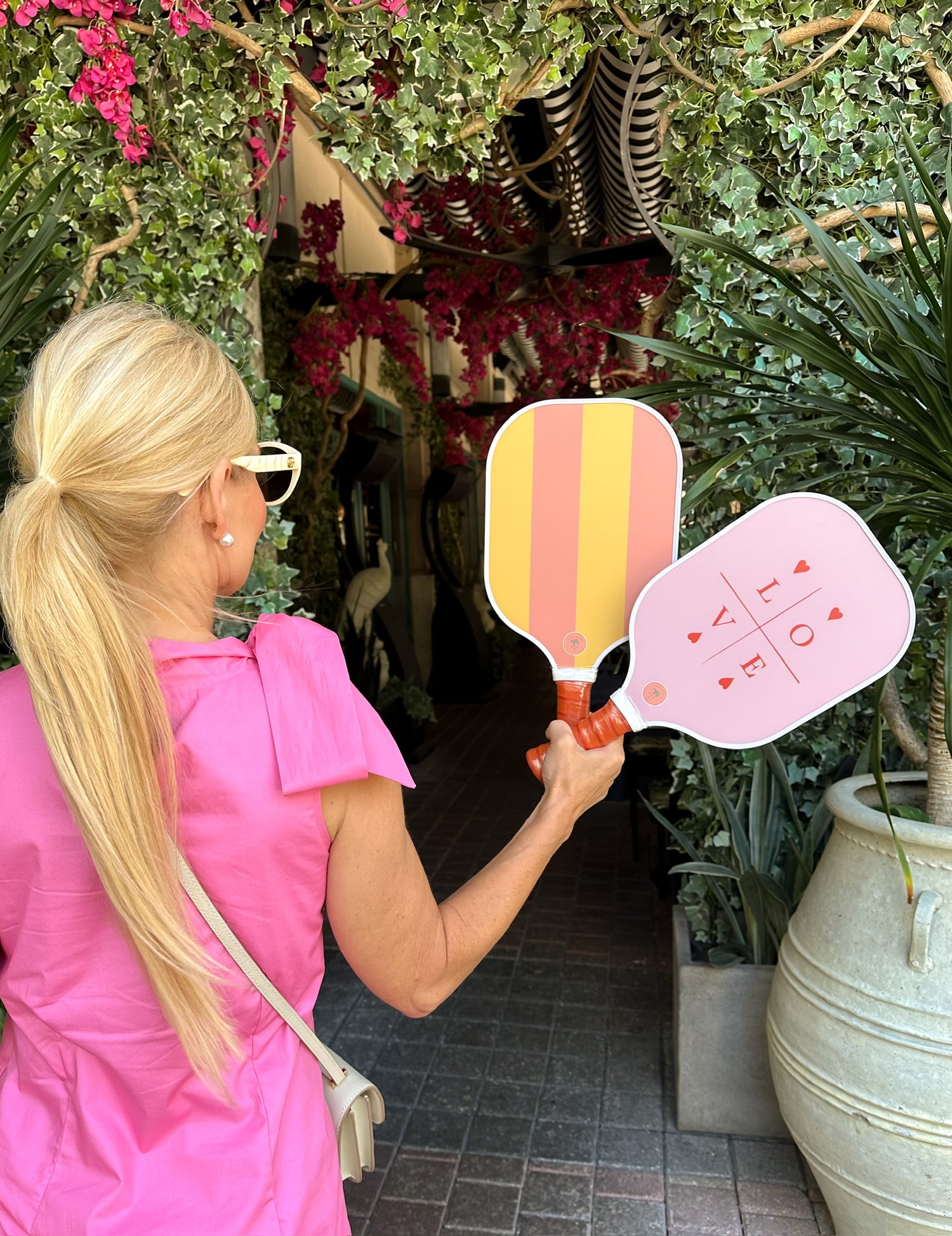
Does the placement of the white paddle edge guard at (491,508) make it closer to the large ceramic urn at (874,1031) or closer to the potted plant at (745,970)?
the large ceramic urn at (874,1031)

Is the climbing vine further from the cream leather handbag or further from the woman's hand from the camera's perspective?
the cream leather handbag

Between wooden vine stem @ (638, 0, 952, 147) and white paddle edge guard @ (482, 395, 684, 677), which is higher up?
wooden vine stem @ (638, 0, 952, 147)

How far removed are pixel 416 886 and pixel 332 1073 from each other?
277mm

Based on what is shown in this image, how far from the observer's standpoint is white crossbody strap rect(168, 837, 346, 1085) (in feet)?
2.91

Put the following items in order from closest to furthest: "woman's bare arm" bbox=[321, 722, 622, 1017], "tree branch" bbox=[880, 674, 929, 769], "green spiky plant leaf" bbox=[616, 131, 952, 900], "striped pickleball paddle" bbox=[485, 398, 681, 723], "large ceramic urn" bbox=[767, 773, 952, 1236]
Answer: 1. "woman's bare arm" bbox=[321, 722, 622, 1017]
2. "striped pickleball paddle" bbox=[485, 398, 681, 723]
3. "green spiky plant leaf" bbox=[616, 131, 952, 900]
4. "large ceramic urn" bbox=[767, 773, 952, 1236]
5. "tree branch" bbox=[880, 674, 929, 769]

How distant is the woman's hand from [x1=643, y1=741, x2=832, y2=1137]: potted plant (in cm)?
110

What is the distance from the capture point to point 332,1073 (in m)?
1.08

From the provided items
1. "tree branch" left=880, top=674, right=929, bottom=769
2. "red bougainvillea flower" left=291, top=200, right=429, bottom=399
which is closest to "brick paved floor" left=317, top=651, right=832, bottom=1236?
"tree branch" left=880, top=674, right=929, bottom=769

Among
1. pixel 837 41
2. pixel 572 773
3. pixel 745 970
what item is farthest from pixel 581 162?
pixel 572 773

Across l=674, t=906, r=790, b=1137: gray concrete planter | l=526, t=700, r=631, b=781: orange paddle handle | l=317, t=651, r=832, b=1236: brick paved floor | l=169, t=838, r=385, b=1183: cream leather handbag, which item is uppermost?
l=526, t=700, r=631, b=781: orange paddle handle

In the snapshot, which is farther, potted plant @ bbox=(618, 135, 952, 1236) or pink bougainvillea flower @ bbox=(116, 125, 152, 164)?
pink bougainvillea flower @ bbox=(116, 125, 152, 164)

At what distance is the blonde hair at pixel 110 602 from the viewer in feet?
2.72

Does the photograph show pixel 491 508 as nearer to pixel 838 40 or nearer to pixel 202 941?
pixel 202 941

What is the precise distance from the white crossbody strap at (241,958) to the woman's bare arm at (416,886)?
0.08 m
